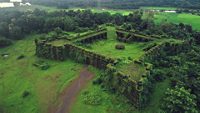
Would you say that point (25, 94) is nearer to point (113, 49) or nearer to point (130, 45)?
point (113, 49)

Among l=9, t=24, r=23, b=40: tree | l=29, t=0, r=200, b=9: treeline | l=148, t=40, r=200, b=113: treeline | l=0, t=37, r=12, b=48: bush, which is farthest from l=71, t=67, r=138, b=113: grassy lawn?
l=29, t=0, r=200, b=9: treeline

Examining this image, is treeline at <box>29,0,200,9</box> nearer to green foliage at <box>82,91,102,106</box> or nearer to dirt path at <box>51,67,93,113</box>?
dirt path at <box>51,67,93,113</box>

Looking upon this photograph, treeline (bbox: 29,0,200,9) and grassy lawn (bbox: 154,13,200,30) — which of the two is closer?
grassy lawn (bbox: 154,13,200,30)

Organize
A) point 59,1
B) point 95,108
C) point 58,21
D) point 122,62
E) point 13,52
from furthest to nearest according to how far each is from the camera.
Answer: point 59,1 < point 58,21 < point 13,52 < point 122,62 < point 95,108

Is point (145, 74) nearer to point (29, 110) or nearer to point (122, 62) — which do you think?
point (122, 62)

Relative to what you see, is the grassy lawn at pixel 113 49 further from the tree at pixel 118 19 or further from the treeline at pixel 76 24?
the tree at pixel 118 19

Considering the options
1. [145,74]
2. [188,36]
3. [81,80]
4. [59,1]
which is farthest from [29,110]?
[59,1]
